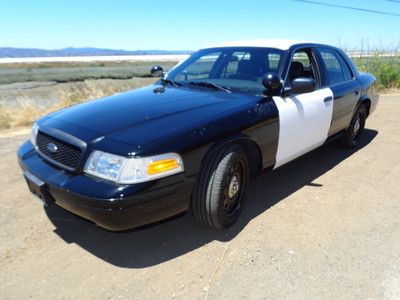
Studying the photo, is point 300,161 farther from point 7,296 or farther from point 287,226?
point 7,296

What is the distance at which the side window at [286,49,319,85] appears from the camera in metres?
4.29

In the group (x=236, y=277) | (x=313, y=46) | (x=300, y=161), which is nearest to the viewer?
(x=236, y=277)

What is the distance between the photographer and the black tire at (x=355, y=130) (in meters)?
5.50

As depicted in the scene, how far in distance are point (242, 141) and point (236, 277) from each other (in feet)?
3.74

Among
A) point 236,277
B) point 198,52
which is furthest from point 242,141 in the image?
point 198,52

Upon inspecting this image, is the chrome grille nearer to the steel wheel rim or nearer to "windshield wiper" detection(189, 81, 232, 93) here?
the steel wheel rim

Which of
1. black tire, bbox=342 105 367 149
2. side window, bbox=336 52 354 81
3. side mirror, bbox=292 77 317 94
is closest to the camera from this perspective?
side mirror, bbox=292 77 317 94

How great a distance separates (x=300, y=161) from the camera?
521cm

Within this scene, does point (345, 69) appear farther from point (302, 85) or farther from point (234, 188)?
point (234, 188)

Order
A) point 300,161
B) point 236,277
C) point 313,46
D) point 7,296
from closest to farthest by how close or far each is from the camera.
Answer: point 7,296 → point 236,277 → point 313,46 → point 300,161

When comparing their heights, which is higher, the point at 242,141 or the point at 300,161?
the point at 242,141

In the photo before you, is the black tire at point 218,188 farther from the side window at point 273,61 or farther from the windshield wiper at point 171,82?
the windshield wiper at point 171,82

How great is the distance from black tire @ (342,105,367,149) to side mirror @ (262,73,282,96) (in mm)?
2266

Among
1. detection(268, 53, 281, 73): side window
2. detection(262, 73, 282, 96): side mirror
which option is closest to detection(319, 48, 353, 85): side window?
detection(268, 53, 281, 73): side window
